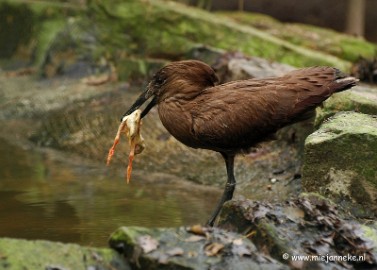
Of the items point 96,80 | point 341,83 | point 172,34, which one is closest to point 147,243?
point 341,83

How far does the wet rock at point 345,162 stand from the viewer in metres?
6.96

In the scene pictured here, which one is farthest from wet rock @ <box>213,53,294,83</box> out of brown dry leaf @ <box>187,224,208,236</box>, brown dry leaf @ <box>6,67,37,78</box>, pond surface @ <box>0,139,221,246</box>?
brown dry leaf @ <box>187,224,208,236</box>

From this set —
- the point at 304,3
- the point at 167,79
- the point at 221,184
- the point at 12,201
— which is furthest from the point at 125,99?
the point at 304,3

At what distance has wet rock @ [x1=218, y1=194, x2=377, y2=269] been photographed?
5.40 meters

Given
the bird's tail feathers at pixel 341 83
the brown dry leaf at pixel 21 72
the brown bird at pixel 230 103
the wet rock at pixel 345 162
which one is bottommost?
the brown dry leaf at pixel 21 72

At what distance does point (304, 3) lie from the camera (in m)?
20.6

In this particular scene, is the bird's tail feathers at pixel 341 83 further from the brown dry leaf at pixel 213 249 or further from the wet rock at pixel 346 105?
the brown dry leaf at pixel 213 249

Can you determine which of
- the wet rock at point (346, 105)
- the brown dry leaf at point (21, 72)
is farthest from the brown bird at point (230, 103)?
the brown dry leaf at point (21, 72)

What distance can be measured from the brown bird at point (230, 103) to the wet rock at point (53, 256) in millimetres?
1843

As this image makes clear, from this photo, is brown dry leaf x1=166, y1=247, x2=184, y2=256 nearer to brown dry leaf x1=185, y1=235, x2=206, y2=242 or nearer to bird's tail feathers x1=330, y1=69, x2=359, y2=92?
brown dry leaf x1=185, y1=235, x2=206, y2=242

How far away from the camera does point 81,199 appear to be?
27.6 ft

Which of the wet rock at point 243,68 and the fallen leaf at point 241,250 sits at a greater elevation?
the fallen leaf at point 241,250

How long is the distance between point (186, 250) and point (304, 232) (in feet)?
2.97

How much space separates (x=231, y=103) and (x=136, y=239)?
6.67ft
